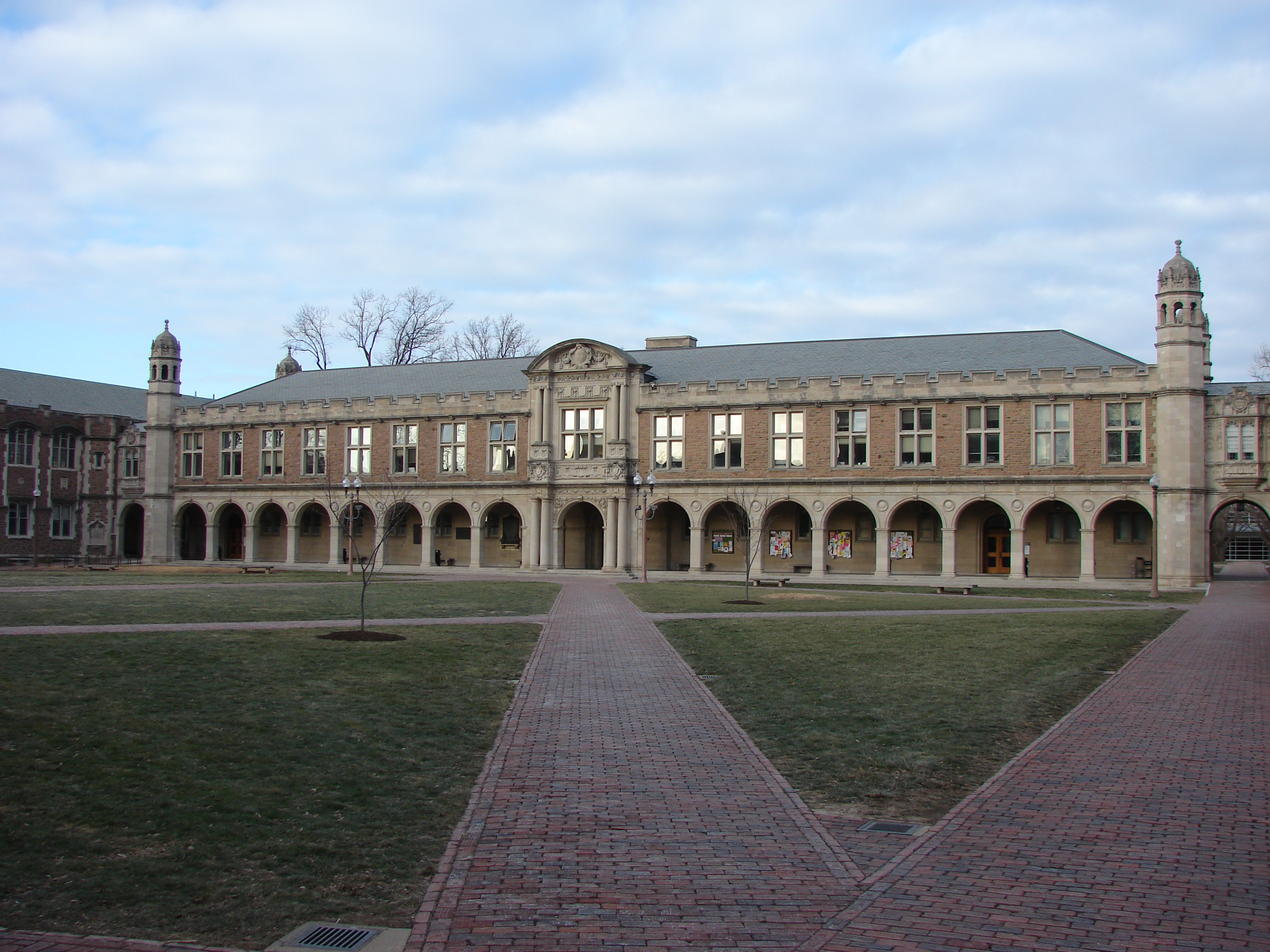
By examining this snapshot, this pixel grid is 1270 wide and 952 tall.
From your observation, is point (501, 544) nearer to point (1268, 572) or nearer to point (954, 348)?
point (954, 348)

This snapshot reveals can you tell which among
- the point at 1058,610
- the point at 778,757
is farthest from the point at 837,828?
the point at 1058,610

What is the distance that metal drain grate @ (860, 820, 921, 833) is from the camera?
820cm

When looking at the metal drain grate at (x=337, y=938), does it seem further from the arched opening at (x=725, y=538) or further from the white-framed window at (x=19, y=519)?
the white-framed window at (x=19, y=519)

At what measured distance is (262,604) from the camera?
82.7 feet

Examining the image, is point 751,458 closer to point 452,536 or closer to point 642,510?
point 642,510

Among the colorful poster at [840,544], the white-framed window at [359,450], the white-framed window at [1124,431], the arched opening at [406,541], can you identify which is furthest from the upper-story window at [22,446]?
the white-framed window at [1124,431]

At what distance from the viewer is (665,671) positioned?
15789 millimetres

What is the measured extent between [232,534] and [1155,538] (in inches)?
1861

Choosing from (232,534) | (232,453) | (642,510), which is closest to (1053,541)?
(642,510)

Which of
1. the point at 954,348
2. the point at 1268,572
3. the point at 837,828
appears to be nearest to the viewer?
the point at 837,828

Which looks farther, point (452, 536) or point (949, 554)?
point (452, 536)

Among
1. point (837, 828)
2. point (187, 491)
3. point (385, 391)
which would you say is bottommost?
point (837, 828)

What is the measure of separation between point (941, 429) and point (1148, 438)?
25.3 ft

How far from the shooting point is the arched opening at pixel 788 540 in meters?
46.6
